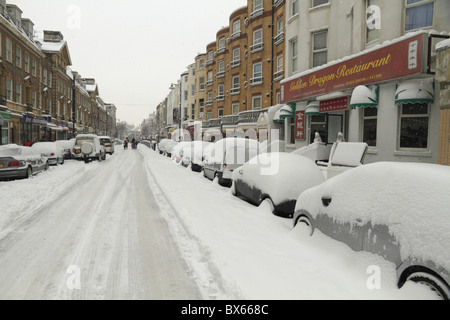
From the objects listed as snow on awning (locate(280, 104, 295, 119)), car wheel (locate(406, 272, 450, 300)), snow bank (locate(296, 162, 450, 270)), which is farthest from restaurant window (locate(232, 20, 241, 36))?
car wheel (locate(406, 272, 450, 300))

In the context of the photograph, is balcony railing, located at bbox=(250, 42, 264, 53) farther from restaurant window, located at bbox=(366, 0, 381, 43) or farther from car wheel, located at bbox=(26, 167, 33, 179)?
car wheel, located at bbox=(26, 167, 33, 179)

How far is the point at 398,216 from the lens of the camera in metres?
3.28

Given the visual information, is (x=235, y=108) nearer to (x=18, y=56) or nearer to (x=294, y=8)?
(x=294, y=8)

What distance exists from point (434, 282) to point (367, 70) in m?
10.8

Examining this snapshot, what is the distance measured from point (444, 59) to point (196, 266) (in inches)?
345

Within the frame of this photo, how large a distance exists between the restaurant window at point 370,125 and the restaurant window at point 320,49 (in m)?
4.07

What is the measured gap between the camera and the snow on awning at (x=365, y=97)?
11.6m

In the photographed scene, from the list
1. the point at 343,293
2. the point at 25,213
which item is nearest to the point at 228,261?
the point at 343,293

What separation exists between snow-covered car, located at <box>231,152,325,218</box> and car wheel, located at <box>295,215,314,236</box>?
1.36 metres

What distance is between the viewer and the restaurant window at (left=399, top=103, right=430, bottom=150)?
A: 10.3 meters
